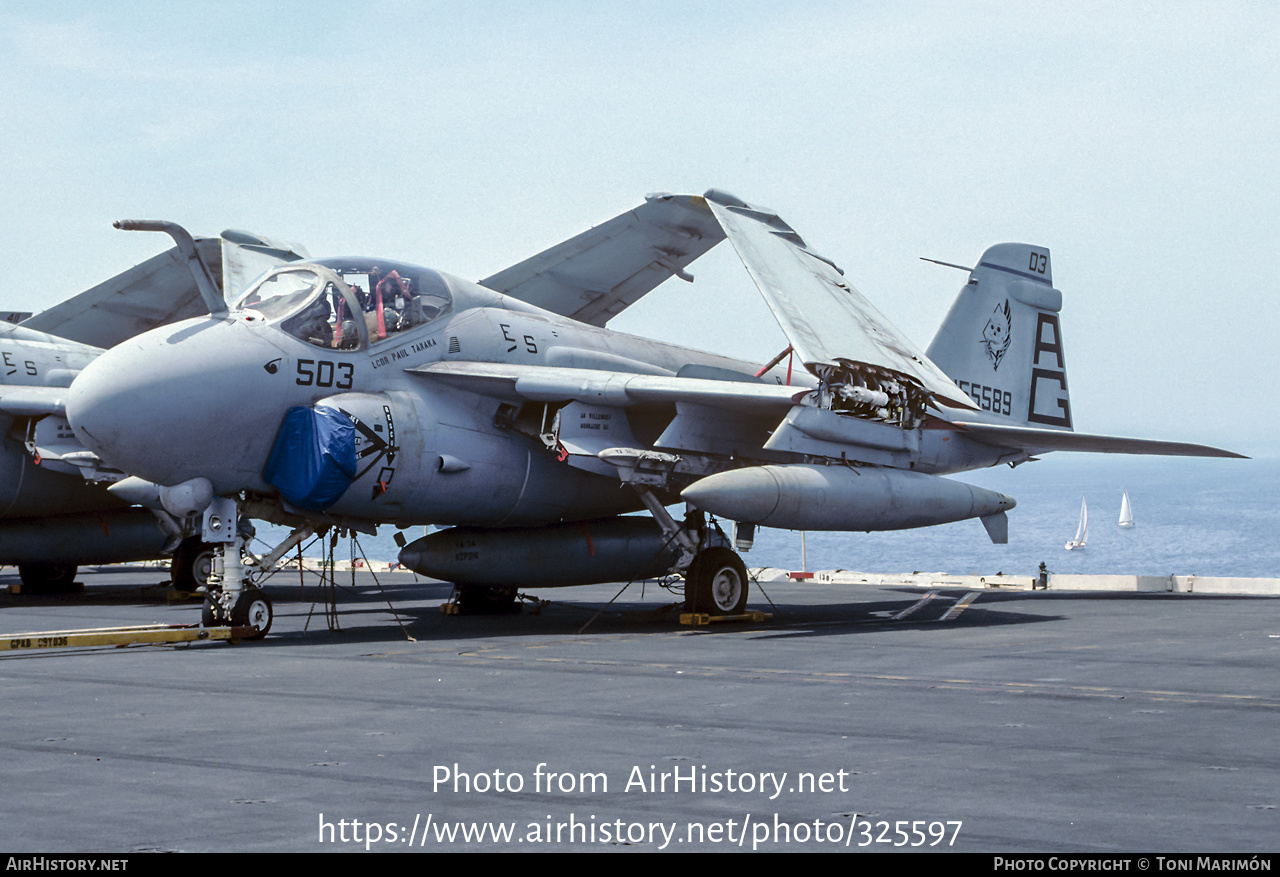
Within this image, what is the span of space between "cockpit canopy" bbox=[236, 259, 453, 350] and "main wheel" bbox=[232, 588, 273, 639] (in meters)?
2.81

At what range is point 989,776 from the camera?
673cm

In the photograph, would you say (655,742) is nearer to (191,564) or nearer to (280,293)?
(280,293)

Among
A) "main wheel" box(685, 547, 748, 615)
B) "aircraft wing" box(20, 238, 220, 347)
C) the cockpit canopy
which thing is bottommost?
"main wheel" box(685, 547, 748, 615)

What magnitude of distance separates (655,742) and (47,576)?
20.3 metres

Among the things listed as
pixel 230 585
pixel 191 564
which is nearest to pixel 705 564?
pixel 230 585

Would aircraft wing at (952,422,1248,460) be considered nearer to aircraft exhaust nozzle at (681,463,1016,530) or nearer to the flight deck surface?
aircraft exhaust nozzle at (681,463,1016,530)

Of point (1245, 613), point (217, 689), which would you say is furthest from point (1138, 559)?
point (217, 689)

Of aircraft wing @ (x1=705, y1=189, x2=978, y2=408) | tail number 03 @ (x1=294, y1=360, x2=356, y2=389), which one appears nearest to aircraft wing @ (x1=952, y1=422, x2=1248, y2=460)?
aircraft wing @ (x1=705, y1=189, x2=978, y2=408)

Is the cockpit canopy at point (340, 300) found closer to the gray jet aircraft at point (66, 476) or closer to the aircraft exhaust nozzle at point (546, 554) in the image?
the aircraft exhaust nozzle at point (546, 554)

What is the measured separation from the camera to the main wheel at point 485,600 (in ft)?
62.8

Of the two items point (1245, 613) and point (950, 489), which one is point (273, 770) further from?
point (1245, 613)

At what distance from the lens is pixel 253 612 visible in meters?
14.4

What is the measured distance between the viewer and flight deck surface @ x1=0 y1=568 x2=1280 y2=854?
5652mm

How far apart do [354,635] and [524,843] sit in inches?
412
